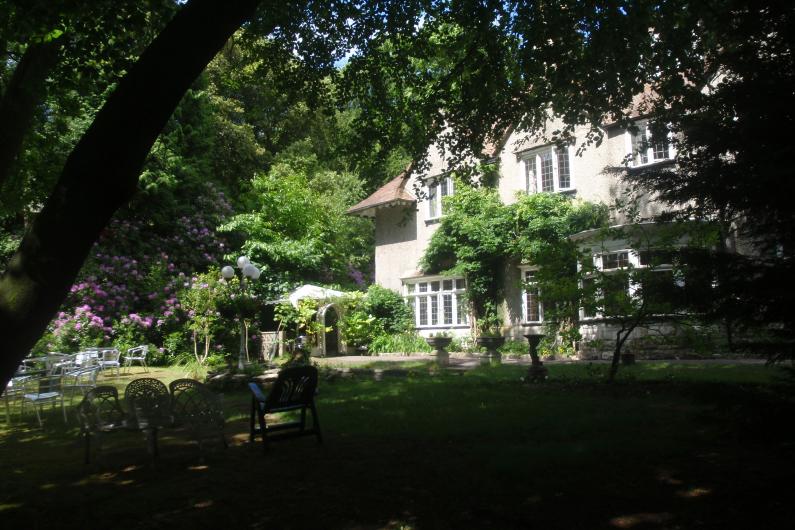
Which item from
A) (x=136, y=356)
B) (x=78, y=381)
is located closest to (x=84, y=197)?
(x=78, y=381)

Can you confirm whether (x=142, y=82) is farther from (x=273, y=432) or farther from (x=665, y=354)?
(x=665, y=354)

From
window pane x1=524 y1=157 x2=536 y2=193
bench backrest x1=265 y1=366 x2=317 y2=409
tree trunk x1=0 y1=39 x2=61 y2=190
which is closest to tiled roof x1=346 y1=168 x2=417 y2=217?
window pane x1=524 y1=157 x2=536 y2=193

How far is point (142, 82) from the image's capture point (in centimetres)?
331

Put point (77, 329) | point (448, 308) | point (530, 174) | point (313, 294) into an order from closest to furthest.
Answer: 1. point (77, 329)
2. point (530, 174)
3. point (313, 294)
4. point (448, 308)

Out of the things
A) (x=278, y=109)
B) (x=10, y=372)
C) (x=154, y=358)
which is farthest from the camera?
(x=154, y=358)

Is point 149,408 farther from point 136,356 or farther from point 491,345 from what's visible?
point 136,356

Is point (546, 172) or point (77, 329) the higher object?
point (546, 172)

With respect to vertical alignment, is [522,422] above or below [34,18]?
below

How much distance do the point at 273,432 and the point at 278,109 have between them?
7.46 metres

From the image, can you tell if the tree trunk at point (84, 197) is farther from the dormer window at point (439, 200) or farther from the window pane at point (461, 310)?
the dormer window at point (439, 200)

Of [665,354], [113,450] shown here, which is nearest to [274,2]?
[113,450]

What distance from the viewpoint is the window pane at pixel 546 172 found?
20141 millimetres

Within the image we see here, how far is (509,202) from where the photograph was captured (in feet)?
69.4

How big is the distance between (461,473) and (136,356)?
652 inches
